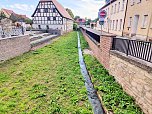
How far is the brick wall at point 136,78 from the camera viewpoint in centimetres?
406

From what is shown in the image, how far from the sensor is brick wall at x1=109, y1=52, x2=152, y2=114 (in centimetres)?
406

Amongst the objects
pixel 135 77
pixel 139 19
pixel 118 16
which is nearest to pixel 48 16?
pixel 118 16

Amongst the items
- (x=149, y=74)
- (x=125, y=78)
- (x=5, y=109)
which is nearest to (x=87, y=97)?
(x=125, y=78)

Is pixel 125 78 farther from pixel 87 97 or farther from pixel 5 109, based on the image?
pixel 5 109

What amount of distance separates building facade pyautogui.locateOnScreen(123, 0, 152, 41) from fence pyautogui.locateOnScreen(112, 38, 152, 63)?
321 inches

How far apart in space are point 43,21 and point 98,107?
34.7m

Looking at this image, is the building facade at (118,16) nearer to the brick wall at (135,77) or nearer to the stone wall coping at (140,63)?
the brick wall at (135,77)

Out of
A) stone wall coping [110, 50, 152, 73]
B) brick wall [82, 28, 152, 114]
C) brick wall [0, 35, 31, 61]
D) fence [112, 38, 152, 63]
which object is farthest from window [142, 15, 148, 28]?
brick wall [0, 35, 31, 61]

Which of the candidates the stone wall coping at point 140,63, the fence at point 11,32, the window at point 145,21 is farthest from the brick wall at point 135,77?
the window at point 145,21

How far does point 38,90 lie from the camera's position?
228 inches

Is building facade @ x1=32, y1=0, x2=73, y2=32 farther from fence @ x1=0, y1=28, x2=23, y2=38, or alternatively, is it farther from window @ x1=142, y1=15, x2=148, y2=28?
window @ x1=142, y1=15, x2=148, y2=28

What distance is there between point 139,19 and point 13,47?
13.3 m

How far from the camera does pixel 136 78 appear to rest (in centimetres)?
470

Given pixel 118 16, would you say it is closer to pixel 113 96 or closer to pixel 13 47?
pixel 13 47
